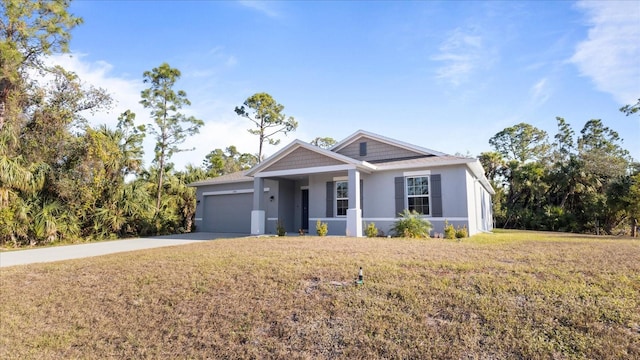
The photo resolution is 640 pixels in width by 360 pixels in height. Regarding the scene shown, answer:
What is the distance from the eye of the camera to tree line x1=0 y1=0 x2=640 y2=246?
44.3 feet

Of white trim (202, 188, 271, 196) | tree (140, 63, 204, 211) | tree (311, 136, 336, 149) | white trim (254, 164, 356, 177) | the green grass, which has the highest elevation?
tree (311, 136, 336, 149)

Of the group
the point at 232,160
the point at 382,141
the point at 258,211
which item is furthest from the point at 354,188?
the point at 232,160

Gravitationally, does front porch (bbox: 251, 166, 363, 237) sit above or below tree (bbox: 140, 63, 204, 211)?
below

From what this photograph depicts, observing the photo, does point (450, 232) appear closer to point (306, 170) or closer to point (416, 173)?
point (416, 173)

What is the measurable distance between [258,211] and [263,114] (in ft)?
60.2

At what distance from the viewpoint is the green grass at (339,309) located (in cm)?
381

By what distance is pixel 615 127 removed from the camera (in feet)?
110

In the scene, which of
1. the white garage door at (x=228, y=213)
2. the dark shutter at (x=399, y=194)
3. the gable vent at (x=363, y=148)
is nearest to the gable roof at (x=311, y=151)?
the dark shutter at (x=399, y=194)

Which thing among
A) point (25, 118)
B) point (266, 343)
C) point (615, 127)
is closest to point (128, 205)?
point (25, 118)

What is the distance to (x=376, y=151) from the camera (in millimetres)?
15891

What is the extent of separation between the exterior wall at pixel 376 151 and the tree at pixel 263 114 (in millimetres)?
16396

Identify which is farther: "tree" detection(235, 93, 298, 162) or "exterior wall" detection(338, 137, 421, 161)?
"tree" detection(235, 93, 298, 162)

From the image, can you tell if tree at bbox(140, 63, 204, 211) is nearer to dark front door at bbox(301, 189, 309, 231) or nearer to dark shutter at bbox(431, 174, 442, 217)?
dark front door at bbox(301, 189, 309, 231)

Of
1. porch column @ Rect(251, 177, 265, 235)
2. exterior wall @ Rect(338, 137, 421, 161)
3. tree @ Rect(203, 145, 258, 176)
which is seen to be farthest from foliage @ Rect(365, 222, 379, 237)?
tree @ Rect(203, 145, 258, 176)
